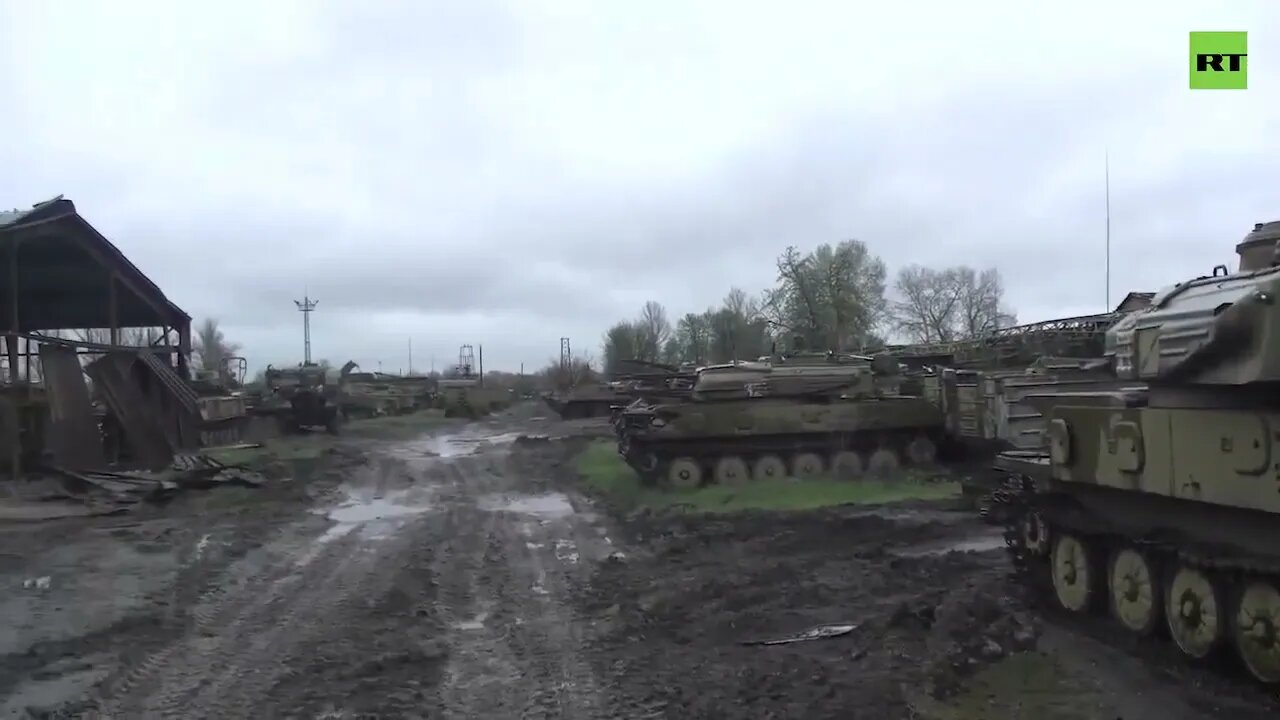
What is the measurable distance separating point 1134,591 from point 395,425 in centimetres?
3981

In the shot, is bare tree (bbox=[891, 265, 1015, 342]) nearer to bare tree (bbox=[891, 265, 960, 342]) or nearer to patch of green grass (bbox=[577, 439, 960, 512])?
bare tree (bbox=[891, 265, 960, 342])

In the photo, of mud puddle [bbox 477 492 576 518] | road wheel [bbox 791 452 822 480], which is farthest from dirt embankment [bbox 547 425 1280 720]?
road wheel [bbox 791 452 822 480]

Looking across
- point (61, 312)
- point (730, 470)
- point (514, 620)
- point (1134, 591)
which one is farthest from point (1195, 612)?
point (61, 312)

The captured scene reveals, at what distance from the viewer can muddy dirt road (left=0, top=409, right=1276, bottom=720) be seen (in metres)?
6.53

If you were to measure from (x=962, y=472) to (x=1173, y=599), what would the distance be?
1322cm

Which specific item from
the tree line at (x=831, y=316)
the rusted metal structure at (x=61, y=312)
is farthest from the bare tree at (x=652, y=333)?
the rusted metal structure at (x=61, y=312)

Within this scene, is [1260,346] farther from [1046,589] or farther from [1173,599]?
[1046,589]

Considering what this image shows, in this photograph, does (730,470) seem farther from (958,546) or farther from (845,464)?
(958,546)

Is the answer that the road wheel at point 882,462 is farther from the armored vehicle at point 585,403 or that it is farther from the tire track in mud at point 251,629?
the armored vehicle at point 585,403

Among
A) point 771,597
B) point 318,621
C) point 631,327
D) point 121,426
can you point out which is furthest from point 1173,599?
point 631,327

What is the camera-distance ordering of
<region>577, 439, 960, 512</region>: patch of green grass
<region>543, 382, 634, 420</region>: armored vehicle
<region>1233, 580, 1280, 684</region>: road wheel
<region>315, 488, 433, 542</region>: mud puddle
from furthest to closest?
<region>543, 382, 634, 420</region>: armored vehicle → <region>577, 439, 960, 512</region>: patch of green grass → <region>315, 488, 433, 542</region>: mud puddle → <region>1233, 580, 1280, 684</region>: road wheel

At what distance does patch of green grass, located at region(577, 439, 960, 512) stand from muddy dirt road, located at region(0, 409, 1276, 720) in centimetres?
108

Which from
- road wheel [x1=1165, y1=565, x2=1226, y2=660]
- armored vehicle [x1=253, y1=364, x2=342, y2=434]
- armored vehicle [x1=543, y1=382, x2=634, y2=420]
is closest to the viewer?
road wheel [x1=1165, y1=565, x2=1226, y2=660]

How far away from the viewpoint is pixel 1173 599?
712 cm
